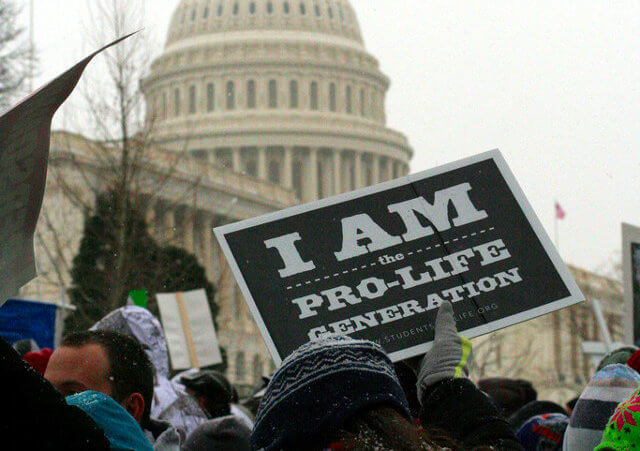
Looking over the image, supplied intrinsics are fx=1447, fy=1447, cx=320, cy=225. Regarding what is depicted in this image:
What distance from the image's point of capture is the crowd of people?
192 centimetres

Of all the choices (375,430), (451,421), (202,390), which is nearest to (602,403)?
(451,421)

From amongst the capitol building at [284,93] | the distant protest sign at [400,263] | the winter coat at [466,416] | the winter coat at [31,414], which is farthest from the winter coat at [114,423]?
the capitol building at [284,93]

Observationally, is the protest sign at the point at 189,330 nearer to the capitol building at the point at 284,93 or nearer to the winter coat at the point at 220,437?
the winter coat at the point at 220,437

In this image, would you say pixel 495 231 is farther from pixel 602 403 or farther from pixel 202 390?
pixel 202 390

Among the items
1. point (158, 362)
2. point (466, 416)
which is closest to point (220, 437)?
point (158, 362)

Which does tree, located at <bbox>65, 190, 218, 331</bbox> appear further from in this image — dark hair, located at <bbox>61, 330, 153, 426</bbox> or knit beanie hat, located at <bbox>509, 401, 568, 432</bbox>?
dark hair, located at <bbox>61, 330, 153, 426</bbox>

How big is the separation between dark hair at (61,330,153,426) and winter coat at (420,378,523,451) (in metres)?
0.65

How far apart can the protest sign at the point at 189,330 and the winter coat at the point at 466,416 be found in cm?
729

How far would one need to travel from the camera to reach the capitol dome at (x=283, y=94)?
87250mm

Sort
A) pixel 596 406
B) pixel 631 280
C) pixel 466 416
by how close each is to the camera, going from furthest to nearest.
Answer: pixel 631 280 < pixel 596 406 < pixel 466 416

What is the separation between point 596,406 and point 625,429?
27.6 inches

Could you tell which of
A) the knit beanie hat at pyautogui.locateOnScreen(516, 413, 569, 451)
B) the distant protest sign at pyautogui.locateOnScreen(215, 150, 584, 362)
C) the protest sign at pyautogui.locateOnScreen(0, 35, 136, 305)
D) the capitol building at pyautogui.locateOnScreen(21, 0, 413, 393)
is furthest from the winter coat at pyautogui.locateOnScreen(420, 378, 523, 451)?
the capitol building at pyautogui.locateOnScreen(21, 0, 413, 393)

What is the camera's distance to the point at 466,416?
2.70m

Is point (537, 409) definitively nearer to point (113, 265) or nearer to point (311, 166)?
point (113, 265)
